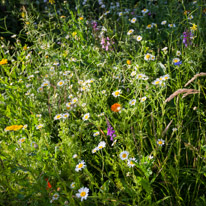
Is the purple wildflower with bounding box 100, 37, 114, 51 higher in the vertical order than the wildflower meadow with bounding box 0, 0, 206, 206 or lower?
higher

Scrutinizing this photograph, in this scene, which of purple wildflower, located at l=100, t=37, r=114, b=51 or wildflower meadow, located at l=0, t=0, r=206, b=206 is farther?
purple wildflower, located at l=100, t=37, r=114, b=51

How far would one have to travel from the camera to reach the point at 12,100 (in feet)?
7.01

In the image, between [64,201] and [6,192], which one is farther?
[6,192]

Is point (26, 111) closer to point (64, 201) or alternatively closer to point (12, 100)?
point (12, 100)

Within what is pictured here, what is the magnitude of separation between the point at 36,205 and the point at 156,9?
257 cm

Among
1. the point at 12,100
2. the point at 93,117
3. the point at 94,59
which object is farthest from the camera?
the point at 94,59

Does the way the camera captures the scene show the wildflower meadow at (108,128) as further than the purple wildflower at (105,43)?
No

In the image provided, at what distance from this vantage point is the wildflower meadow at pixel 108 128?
1.34 metres

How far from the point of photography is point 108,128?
1.62 metres

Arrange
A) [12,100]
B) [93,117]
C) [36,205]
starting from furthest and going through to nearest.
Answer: [12,100] → [93,117] → [36,205]

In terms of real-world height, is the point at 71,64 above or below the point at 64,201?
above

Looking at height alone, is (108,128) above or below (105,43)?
below

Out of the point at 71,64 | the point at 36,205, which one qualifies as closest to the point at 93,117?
the point at 36,205

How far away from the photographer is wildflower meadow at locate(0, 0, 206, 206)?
1.34 metres
